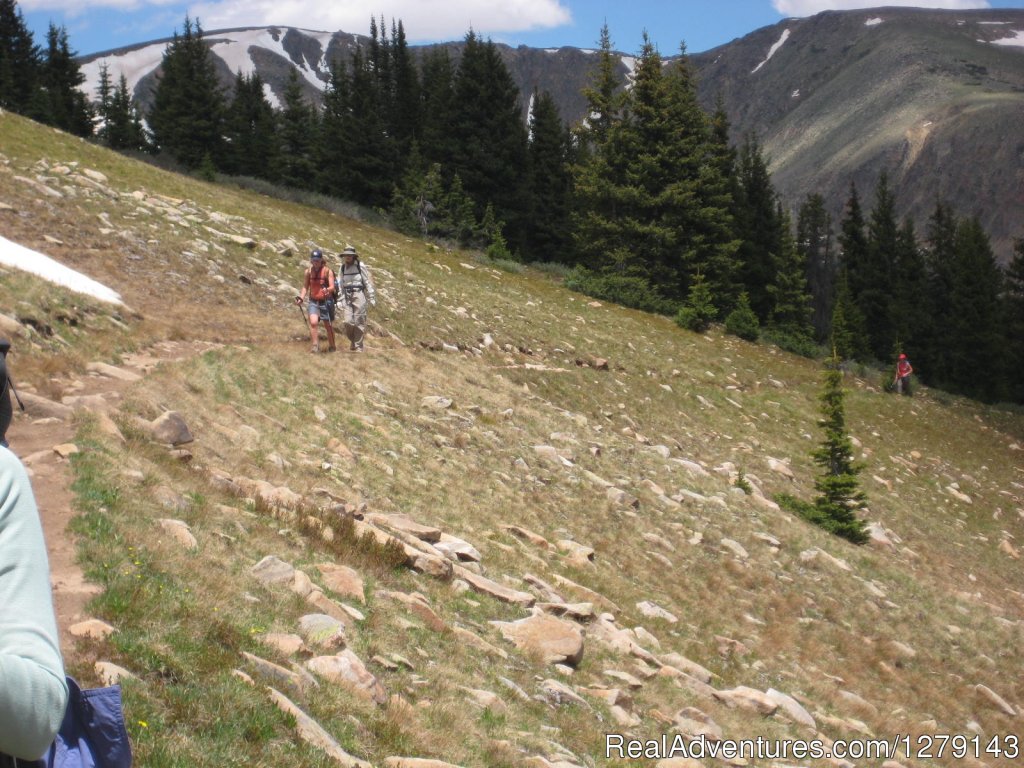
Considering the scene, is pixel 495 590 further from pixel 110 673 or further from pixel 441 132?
pixel 441 132

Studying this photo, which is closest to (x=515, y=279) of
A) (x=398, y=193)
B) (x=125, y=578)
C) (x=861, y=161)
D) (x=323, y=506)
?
(x=398, y=193)

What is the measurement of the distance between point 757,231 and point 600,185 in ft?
69.8

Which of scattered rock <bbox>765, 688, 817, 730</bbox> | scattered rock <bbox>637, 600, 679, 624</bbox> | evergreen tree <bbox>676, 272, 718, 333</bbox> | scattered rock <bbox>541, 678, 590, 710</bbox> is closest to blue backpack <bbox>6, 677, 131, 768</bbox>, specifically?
scattered rock <bbox>541, 678, 590, 710</bbox>

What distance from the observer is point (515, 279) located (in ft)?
132

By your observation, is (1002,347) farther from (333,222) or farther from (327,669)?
(327,669)

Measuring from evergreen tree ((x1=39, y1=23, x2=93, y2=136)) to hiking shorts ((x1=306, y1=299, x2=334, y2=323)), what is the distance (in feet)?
169

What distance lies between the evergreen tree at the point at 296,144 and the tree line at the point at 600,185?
175 millimetres

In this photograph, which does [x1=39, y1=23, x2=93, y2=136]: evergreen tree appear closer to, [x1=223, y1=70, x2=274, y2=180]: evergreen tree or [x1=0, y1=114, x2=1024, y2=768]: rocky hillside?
[x1=223, y1=70, x2=274, y2=180]: evergreen tree

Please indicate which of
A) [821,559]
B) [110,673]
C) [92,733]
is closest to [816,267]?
[821,559]

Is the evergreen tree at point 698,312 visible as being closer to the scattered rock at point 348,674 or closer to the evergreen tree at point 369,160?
the evergreen tree at point 369,160

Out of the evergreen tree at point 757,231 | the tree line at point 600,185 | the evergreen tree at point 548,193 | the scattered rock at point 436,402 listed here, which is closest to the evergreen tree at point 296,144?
the tree line at point 600,185

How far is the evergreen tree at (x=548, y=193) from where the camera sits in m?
64.4

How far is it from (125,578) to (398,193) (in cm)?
4699

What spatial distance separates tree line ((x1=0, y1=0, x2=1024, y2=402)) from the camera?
155 ft
